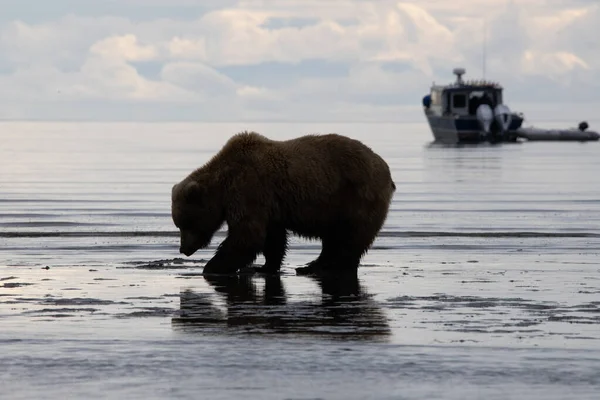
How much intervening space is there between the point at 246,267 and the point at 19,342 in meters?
5.72

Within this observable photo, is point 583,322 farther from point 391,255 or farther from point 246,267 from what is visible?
point 391,255

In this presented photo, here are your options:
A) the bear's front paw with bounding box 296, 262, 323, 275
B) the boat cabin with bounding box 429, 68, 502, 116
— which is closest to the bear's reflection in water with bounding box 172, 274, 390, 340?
the bear's front paw with bounding box 296, 262, 323, 275

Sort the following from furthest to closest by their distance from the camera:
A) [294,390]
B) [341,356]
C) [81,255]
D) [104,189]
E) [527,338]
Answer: [104,189] < [81,255] < [527,338] < [341,356] < [294,390]

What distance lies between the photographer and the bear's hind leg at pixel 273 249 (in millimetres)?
15688

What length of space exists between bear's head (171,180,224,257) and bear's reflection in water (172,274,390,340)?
100cm

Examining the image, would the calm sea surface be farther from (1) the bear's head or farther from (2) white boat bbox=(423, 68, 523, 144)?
(2) white boat bbox=(423, 68, 523, 144)

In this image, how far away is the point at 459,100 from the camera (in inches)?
3949

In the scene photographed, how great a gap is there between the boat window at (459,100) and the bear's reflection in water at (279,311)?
8606 cm

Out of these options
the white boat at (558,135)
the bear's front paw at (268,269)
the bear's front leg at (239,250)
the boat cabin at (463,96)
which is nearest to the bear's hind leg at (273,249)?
the bear's front paw at (268,269)

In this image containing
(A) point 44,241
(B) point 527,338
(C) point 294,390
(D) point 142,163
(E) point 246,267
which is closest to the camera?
(C) point 294,390

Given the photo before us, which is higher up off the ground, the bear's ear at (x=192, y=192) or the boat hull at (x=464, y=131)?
the bear's ear at (x=192, y=192)

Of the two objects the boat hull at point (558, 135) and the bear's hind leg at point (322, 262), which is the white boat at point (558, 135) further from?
the bear's hind leg at point (322, 262)


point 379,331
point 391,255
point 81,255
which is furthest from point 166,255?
point 379,331

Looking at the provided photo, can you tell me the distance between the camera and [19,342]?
10312 mm
